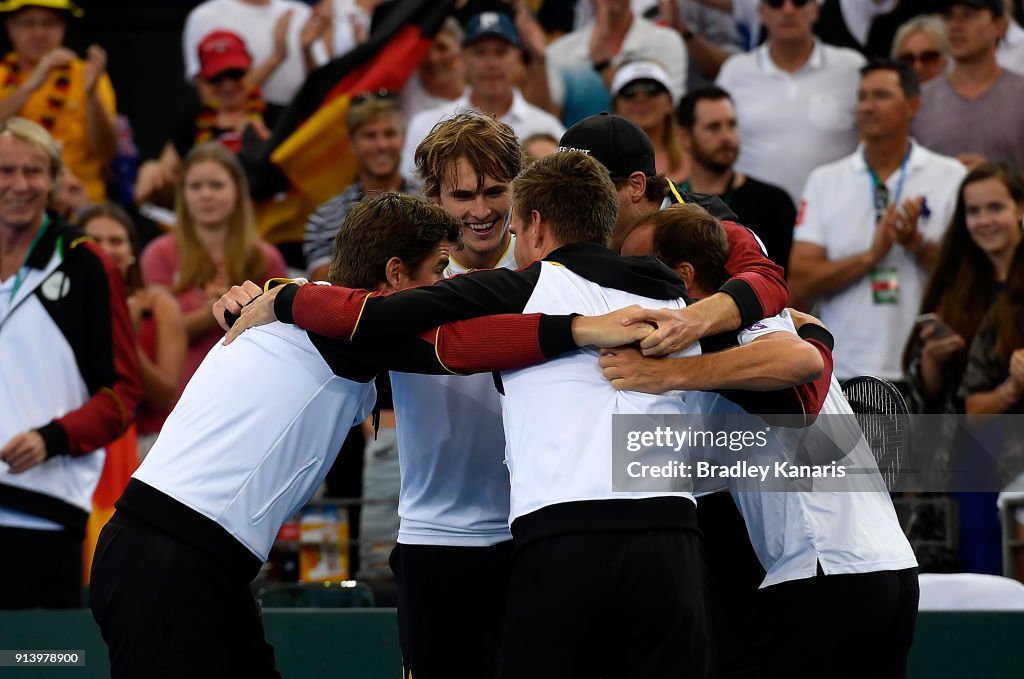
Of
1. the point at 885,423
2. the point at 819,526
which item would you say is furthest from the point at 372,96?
the point at 819,526

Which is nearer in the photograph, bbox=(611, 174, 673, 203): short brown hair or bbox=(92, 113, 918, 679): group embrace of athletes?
bbox=(92, 113, 918, 679): group embrace of athletes

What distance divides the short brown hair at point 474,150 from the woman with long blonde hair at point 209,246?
276cm

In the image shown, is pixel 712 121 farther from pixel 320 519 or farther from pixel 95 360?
pixel 95 360

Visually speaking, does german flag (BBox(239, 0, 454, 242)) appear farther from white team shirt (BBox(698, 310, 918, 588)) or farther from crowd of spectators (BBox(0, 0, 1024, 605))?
white team shirt (BBox(698, 310, 918, 588))

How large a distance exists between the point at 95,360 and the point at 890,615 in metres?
3.34

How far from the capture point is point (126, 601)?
139 inches

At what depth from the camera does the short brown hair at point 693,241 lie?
13.2 feet

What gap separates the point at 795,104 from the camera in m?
7.71

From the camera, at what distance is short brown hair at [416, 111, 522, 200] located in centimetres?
431


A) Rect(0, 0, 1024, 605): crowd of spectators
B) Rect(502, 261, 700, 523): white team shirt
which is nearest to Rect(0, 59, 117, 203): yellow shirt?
Rect(0, 0, 1024, 605): crowd of spectators

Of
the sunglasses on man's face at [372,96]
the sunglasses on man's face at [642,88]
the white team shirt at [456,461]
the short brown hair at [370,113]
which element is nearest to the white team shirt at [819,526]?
the white team shirt at [456,461]

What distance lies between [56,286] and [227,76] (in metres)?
2.93

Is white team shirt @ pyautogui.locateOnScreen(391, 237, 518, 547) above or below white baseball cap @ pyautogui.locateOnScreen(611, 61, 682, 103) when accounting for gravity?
below

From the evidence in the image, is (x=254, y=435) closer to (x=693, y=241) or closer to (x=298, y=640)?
(x=693, y=241)
